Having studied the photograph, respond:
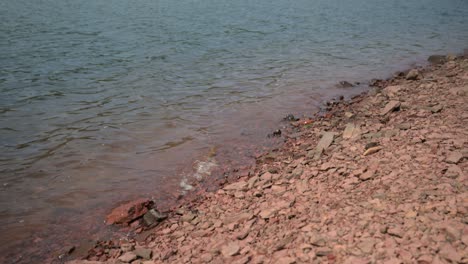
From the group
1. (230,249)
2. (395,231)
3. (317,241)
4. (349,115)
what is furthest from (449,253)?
(349,115)

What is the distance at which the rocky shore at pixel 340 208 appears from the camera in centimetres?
434

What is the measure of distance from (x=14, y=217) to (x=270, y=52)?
54.3 feet

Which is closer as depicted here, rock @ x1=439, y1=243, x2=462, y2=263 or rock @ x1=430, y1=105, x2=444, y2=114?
rock @ x1=439, y1=243, x2=462, y2=263

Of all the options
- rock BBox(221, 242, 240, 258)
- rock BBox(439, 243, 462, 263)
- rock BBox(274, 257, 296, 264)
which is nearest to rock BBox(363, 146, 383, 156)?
rock BBox(439, 243, 462, 263)

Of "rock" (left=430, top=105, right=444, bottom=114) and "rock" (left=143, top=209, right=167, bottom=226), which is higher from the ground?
"rock" (left=430, top=105, right=444, bottom=114)

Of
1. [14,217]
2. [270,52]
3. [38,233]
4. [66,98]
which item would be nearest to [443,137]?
[38,233]

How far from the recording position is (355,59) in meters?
19.0

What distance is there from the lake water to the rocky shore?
4.25 ft

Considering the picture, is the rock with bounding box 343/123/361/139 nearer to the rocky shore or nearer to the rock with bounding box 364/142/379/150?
the rocky shore

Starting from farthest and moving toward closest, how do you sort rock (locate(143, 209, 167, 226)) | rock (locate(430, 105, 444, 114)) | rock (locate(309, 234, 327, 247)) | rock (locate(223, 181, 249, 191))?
1. rock (locate(430, 105, 444, 114))
2. rock (locate(223, 181, 249, 191))
3. rock (locate(143, 209, 167, 226))
4. rock (locate(309, 234, 327, 247))

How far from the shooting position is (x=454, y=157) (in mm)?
5672

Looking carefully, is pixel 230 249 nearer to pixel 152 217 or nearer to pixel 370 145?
pixel 152 217

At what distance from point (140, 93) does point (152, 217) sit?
7853mm

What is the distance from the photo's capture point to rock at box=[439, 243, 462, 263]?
149 inches
